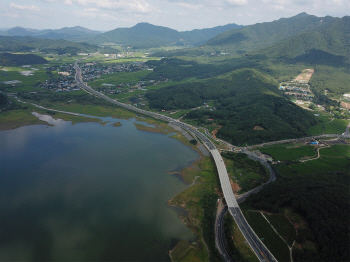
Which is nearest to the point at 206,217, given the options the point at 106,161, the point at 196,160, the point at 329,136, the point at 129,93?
the point at 196,160

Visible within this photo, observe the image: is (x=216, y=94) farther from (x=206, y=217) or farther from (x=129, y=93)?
(x=206, y=217)

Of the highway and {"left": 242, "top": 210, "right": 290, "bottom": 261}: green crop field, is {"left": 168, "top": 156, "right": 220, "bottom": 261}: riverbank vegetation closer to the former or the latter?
the highway

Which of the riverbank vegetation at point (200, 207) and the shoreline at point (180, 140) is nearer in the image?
the riverbank vegetation at point (200, 207)

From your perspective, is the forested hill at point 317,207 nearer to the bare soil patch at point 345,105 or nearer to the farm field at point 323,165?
the farm field at point 323,165

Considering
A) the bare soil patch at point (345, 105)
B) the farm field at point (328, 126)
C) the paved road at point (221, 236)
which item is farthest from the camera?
the bare soil patch at point (345, 105)

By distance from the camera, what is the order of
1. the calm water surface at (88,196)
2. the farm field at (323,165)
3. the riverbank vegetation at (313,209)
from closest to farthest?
1. the riverbank vegetation at (313,209)
2. the calm water surface at (88,196)
3. the farm field at (323,165)

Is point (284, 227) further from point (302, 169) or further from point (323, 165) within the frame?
point (323, 165)

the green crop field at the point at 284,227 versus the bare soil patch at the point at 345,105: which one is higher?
the bare soil patch at the point at 345,105

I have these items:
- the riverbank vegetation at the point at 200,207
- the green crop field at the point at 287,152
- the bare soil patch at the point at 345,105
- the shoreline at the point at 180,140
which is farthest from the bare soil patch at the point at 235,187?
the bare soil patch at the point at 345,105
